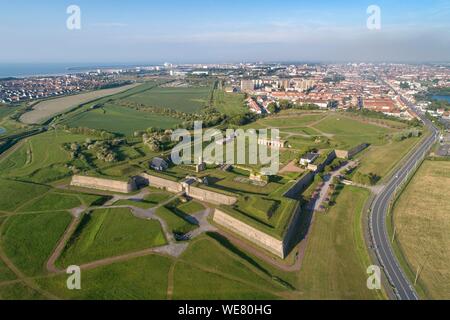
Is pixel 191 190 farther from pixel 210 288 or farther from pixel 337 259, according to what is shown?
pixel 337 259

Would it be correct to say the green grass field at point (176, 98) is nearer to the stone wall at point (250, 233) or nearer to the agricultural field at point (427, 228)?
the stone wall at point (250, 233)

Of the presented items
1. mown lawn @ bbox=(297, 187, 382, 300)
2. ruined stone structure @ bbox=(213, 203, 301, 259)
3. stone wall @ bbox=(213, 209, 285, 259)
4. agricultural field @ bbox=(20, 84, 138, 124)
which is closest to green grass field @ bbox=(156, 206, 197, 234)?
stone wall @ bbox=(213, 209, 285, 259)

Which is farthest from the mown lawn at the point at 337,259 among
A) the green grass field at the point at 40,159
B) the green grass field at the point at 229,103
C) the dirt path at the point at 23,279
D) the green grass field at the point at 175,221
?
the green grass field at the point at 229,103

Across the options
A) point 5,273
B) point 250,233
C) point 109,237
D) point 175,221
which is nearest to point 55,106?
point 109,237

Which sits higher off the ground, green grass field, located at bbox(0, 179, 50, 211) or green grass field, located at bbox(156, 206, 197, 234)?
green grass field, located at bbox(0, 179, 50, 211)

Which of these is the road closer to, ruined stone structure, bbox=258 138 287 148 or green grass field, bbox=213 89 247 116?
ruined stone structure, bbox=258 138 287 148
